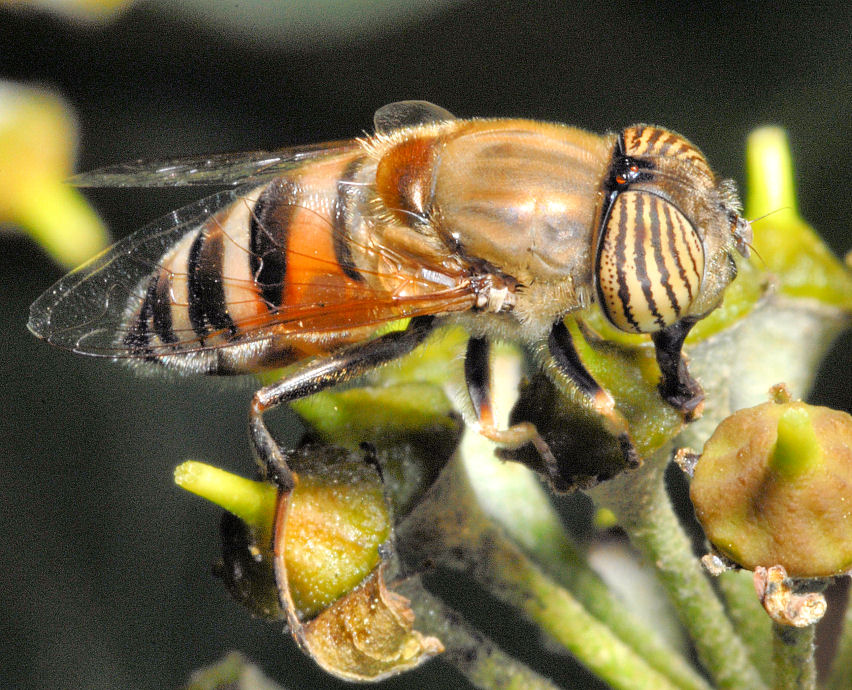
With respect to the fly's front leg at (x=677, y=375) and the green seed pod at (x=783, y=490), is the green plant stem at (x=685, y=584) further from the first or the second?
the green seed pod at (x=783, y=490)

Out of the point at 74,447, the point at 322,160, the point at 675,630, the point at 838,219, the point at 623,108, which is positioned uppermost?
the point at 322,160

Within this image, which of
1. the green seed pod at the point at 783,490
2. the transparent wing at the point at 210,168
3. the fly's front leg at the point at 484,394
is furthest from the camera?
the transparent wing at the point at 210,168

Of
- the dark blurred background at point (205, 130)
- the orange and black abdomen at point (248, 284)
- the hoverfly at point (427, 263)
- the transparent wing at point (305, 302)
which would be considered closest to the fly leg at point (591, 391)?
the hoverfly at point (427, 263)

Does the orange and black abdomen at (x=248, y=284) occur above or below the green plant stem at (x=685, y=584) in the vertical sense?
above

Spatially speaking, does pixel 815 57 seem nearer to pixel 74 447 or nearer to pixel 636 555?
pixel 636 555

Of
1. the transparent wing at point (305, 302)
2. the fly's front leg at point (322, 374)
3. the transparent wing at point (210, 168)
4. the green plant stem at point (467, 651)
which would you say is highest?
the transparent wing at point (210, 168)

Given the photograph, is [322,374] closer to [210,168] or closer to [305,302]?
[305,302]

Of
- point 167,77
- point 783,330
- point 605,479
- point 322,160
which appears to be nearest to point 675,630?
point 783,330
